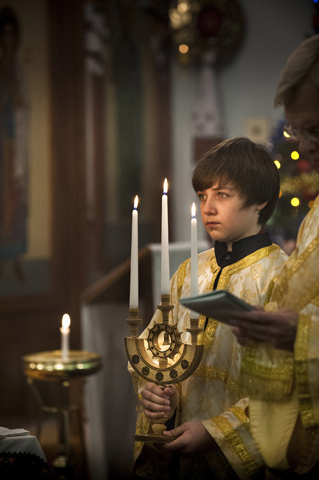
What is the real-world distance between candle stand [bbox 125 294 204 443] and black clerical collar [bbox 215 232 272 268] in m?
0.22

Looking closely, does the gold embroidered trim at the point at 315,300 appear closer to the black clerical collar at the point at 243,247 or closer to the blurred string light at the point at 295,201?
the black clerical collar at the point at 243,247

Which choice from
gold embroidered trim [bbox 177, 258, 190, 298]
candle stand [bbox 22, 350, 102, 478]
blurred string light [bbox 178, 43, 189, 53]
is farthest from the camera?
blurred string light [bbox 178, 43, 189, 53]

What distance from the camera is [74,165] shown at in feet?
16.0

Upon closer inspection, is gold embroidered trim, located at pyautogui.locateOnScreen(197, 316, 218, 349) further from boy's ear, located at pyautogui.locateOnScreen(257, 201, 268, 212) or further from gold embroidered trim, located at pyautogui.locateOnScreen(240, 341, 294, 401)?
boy's ear, located at pyautogui.locateOnScreen(257, 201, 268, 212)

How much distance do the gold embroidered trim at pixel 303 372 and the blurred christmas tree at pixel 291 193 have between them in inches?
39.5

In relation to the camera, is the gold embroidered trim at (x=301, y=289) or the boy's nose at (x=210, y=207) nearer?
the gold embroidered trim at (x=301, y=289)

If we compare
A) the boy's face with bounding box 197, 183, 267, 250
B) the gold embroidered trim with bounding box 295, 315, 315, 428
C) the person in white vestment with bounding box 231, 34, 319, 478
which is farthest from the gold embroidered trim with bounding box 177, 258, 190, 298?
the gold embroidered trim with bounding box 295, 315, 315, 428

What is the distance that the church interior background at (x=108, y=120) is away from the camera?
461 centimetres

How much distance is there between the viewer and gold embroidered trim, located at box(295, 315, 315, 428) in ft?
3.49

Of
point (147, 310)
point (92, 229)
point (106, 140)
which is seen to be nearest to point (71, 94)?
point (106, 140)

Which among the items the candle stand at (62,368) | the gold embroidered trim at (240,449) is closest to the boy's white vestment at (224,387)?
the gold embroidered trim at (240,449)

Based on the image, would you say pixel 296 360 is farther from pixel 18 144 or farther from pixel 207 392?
pixel 18 144

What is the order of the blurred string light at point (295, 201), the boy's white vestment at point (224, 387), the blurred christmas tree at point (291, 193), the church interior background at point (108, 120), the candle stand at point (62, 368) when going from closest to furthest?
the boy's white vestment at point (224, 387) → the candle stand at point (62, 368) → the blurred christmas tree at point (291, 193) → the blurred string light at point (295, 201) → the church interior background at point (108, 120)

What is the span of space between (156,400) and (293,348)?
1.00 ft
